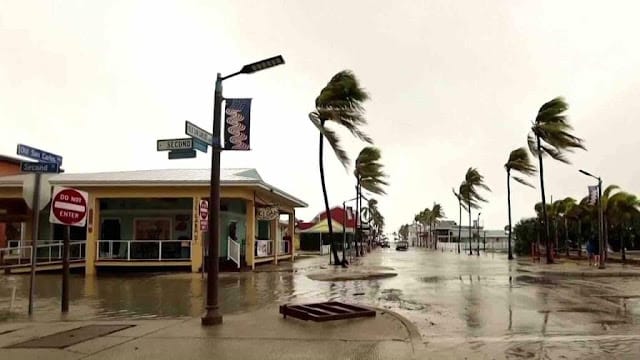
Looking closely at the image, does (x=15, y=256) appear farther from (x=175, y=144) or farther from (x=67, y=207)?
(x=175, y=144)

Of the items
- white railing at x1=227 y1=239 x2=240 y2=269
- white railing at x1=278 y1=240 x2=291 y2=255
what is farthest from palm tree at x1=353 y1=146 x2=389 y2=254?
white railing at x1=227 y1=239 x2=240 y2=269

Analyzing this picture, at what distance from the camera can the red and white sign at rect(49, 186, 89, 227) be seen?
12.6m

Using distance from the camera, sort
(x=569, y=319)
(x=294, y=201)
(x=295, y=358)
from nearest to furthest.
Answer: (x=295, y=358)
(x=569, y=319)
(x=294, y=201)

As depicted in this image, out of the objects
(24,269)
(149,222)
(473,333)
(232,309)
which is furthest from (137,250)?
(473,333)

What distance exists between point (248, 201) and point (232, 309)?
15.8 m

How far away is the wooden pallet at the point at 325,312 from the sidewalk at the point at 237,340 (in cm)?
15

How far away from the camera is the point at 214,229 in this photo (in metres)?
11.0

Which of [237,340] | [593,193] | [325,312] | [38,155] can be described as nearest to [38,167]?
[38,155]

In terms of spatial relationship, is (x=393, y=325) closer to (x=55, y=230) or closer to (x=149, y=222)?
(x=149, y=222)

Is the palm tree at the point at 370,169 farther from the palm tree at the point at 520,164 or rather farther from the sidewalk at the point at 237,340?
the sidewalk at the point at 237,340

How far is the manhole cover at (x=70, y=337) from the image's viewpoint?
30.2 feet

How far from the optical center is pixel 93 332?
33.6 feet

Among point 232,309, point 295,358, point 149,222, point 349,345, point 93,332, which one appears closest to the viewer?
point 295,358

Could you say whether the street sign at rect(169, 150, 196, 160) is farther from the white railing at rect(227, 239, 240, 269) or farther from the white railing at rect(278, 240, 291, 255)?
the white railing at rect(278, 240, 291, 255)
